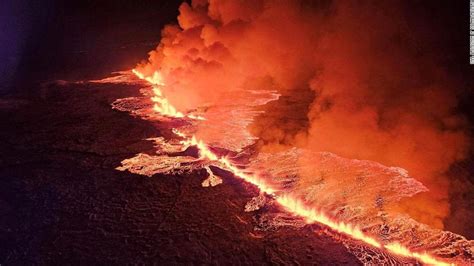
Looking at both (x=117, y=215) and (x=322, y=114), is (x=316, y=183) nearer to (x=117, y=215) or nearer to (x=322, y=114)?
(x=117, y=215)

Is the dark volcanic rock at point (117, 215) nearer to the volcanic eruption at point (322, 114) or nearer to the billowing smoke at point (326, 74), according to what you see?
the volcanic eruption at point (322, 114)

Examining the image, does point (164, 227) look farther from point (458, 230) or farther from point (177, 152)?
point (458, 230)

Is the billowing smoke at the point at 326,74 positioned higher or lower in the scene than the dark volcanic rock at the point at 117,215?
higher

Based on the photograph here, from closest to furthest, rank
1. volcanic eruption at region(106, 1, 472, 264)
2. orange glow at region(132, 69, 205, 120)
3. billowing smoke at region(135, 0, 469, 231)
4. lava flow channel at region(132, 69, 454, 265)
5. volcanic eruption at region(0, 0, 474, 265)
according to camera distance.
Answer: lava flow channel at region(132, 69, 454, 265) < volcanic eruption at region(0, 0, 474, 265) < volcanic eruption at region(106, 1, 472, 264) < billowing smoke at region(135, 0, 469, 231) < orange glow at region(132, 69, 205, 120)

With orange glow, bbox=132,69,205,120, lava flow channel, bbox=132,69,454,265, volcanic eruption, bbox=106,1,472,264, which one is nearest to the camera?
lava flow channel, bbox=132,69,454,265

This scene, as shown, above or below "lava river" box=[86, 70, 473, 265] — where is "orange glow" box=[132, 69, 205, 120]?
above

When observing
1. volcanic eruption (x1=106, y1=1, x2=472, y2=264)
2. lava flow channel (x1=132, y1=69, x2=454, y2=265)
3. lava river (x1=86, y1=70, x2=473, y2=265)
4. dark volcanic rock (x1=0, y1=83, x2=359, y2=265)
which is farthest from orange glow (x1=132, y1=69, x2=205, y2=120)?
dark volcanic rock (x1=0, y1=83, x2=359, y2=265)

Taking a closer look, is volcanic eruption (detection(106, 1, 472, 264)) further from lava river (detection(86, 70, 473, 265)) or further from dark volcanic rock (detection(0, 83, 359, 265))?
dark volcanic rock (detection(0, 83, 359, 265))

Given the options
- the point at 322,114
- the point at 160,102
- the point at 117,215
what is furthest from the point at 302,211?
the point at 160,102

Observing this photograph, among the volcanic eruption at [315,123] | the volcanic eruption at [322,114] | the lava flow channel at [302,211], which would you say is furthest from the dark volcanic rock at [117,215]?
the volcanic eruption at [322,114]
